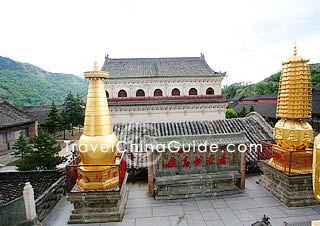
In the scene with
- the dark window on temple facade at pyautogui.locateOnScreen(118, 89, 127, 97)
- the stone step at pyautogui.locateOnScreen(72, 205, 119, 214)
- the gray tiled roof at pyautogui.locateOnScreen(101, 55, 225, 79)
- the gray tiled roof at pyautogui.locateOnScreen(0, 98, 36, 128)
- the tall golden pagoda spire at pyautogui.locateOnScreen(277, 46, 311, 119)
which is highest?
the gray tiled roof at pyautogui.locateOnScreen(101, 55, 225, 79)

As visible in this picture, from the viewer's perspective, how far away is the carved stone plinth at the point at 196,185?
6.04 m

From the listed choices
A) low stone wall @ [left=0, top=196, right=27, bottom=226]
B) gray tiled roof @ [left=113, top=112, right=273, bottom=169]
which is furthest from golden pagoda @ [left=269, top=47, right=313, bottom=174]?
low stone wall @ [left=0, top=196, right=27, bottom=226]

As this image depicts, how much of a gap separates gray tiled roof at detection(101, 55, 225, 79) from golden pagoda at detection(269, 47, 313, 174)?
67.0ft

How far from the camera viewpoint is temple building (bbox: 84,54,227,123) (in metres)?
24.5

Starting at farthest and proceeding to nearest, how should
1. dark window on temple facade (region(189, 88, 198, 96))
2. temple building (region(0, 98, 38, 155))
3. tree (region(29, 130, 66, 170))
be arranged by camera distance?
dark window on temple facade (region(189, 88, 198, 96)), temple building (region(0, 98, 38, 155)), tree (region(29, 130, 66, 170))

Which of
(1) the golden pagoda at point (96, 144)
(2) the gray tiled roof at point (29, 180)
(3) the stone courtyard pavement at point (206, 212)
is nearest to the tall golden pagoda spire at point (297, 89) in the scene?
(3) the stone courtyard pavement at point (206, 212)

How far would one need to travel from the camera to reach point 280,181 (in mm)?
5984

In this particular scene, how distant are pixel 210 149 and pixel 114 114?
19.3 metres

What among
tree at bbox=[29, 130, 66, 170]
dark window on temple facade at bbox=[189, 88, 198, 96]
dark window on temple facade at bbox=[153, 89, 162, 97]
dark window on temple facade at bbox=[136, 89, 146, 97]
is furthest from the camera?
dark window on temple facade at bbox=[189, 88, 198, 96]

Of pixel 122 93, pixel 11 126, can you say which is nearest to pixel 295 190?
pixel 122 93

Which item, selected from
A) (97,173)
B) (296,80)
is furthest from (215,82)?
(97,173)

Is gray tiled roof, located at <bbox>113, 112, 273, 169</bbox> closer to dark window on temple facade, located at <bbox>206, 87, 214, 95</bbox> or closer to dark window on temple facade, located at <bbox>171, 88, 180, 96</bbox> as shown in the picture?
dark window on temple facade, located at <bbox>171, 88, 180, 96</bbox>

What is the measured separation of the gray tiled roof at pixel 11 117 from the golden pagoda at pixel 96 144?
835 inches

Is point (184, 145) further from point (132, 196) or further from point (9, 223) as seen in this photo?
point (9, 223)
